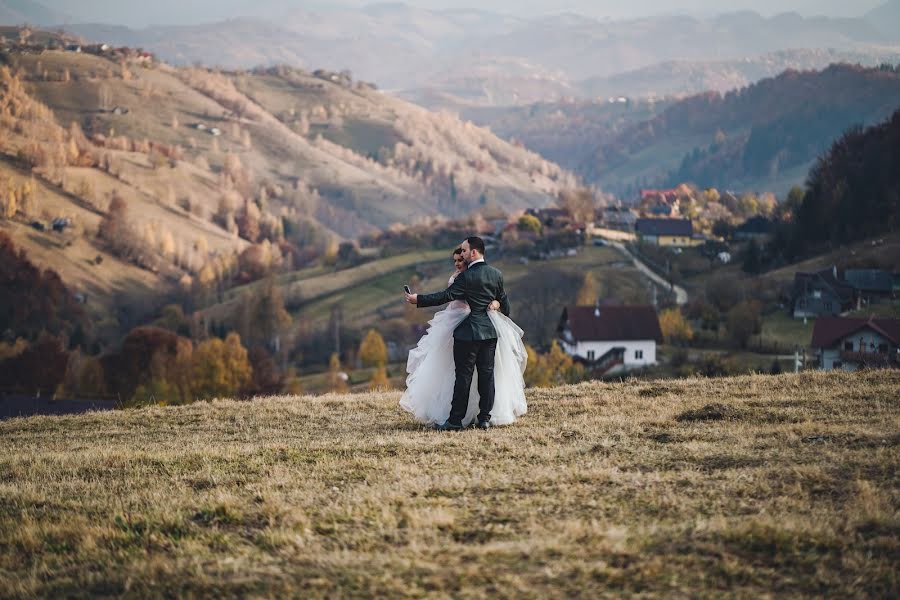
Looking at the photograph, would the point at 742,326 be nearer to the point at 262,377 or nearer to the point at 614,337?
the point at 614,337

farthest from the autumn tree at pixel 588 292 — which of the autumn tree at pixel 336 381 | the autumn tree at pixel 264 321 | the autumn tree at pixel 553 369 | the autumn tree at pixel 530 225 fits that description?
the autumn tree at pixel 530 225

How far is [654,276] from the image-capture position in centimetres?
14125

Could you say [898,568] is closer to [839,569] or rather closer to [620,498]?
[839,569]

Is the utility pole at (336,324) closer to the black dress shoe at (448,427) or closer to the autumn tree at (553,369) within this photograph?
the autumn tree at (553,369)

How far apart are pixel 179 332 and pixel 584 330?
7945 cm

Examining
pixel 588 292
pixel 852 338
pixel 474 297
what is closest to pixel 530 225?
pixel 588 292

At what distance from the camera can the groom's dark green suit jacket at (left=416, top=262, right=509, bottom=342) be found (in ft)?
54.0

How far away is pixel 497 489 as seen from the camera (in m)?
11.1

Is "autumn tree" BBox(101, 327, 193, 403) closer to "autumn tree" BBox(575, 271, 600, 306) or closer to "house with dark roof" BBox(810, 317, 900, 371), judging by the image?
"autumn tree" BBox(575, 271, 600, 306)

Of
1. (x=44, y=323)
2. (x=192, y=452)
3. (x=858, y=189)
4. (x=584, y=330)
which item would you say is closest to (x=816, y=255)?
(x=858, y=189)

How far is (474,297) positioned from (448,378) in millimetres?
1520

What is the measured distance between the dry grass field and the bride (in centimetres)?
62

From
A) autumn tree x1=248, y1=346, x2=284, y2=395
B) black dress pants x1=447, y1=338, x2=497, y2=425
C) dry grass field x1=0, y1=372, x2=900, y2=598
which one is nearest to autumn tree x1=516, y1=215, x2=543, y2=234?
autumn tree x1=248, y1=346, x2=284, y2=395

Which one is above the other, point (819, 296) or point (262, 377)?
point (819, 296)
